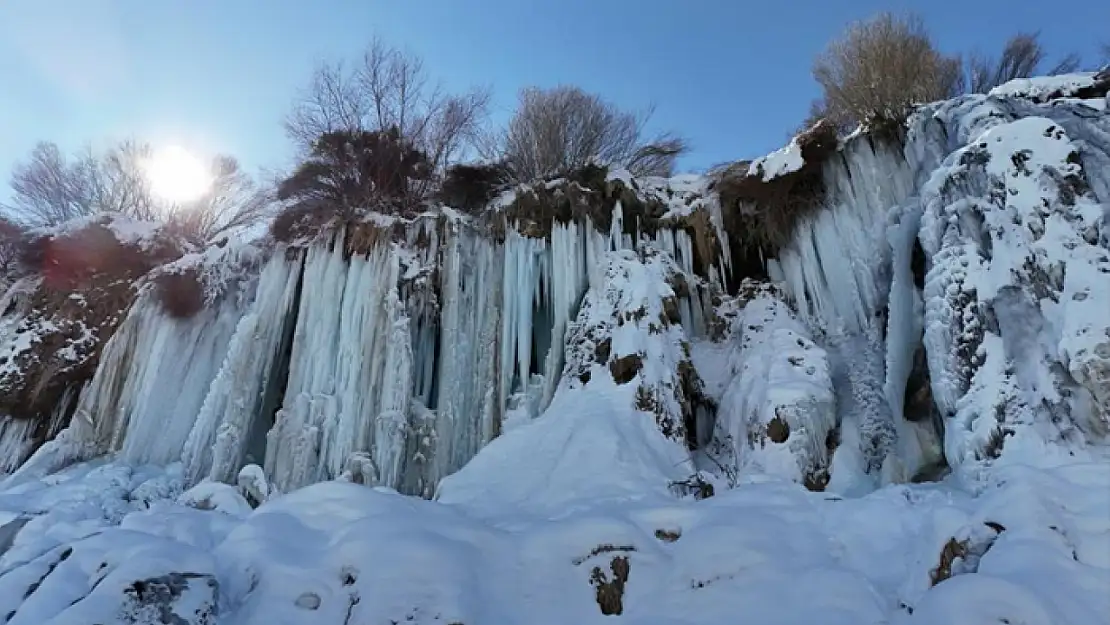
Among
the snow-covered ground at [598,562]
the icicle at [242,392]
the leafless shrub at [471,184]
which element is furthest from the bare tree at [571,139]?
the snow-covered ground at [598,562]

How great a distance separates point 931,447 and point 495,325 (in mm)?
5458

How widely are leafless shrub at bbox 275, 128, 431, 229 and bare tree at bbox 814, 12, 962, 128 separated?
7430 mm

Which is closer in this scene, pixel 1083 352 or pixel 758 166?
pixel 1083 352

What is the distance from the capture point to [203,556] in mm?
3869


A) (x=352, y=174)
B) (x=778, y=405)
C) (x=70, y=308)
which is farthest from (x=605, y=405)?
(x=70, y=308)

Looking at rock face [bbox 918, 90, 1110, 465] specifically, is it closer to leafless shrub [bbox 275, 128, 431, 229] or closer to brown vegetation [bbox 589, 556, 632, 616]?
brown vegetation [bbox 589, 556, 632, 616]

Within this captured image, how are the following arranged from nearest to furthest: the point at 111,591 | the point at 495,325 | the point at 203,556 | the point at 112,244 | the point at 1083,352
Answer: the point at 111,591 → the point at 203,556 → the point at 1083,352 → the point at 495,325 → the point at 112,244

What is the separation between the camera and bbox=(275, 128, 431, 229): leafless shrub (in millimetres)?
11461

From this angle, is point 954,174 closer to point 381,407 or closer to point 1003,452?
point 1003,452

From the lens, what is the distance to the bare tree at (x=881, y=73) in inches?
425

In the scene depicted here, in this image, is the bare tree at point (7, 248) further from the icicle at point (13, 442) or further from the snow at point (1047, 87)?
the snow at point (1047, 87)

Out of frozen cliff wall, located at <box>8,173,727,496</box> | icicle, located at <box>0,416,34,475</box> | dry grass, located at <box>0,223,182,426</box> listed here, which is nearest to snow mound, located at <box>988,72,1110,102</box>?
frozen cliff wall, located at <box>8,173,727,496</box>

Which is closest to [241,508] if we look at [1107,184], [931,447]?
[931,447]

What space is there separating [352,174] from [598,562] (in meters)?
9.25
